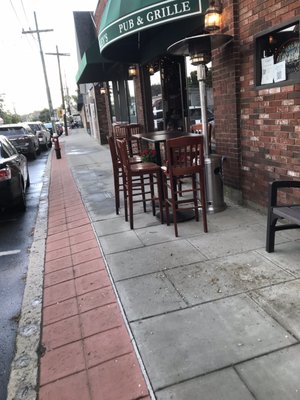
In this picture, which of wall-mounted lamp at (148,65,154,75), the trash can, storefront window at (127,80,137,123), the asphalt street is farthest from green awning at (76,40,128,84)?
the trash can

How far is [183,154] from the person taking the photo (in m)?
4.89

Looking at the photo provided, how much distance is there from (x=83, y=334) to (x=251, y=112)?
3.66 m

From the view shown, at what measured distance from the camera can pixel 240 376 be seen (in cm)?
232

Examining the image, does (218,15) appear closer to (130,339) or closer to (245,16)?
(245,16)

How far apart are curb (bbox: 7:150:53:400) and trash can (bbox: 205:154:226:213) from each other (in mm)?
2428


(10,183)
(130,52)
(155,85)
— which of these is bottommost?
(10,183)

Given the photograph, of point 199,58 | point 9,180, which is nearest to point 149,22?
point 199,58

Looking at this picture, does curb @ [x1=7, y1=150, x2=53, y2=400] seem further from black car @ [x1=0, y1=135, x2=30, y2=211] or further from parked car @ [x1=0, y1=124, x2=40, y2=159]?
parked car @ [x1=0, y1=124, x2=40, y2=159]

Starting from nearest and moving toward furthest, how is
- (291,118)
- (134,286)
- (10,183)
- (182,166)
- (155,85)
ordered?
(134,286) → (291,118) → (182,166) → (10,183) → (155,85)

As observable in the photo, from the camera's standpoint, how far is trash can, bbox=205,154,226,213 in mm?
5395

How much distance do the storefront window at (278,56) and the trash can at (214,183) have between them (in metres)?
1.17

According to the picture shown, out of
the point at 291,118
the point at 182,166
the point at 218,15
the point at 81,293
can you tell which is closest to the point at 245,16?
the point at 218,15

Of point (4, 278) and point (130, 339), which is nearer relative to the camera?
point (130, 339)

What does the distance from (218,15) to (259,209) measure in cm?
274
